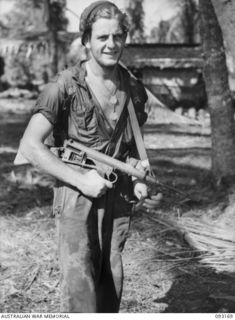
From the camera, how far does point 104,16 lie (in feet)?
8.96

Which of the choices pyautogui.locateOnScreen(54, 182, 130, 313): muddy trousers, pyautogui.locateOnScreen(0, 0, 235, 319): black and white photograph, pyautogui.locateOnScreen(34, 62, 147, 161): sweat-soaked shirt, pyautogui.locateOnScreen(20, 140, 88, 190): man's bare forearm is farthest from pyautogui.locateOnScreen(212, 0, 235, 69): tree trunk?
pyautogui.locateOnScreen(20, 140, 88, 190): man's bare forearm

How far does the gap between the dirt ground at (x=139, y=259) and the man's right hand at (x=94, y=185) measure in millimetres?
586

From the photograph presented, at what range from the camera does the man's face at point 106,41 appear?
8.97 ft

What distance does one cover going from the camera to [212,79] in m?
6.53

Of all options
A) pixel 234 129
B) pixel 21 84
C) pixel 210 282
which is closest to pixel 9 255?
pixel 210 282

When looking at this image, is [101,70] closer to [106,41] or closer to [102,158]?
[106,41]

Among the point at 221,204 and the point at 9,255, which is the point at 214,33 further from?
the point at 9,255

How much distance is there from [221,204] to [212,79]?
61.8 inches

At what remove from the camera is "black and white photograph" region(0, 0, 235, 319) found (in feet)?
9.02

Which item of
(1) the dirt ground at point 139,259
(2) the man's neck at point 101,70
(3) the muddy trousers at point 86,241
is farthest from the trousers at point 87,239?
(2) the man's neck at point 101,70

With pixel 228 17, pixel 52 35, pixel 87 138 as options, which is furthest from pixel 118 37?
pixel 52 35

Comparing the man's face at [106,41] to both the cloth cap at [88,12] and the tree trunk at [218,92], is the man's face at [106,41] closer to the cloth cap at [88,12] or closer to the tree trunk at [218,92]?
the cloth cap at [88,12]

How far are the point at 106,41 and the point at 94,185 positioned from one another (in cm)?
76

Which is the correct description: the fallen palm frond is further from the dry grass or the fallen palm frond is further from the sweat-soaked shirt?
the sweat-soaked shirt
